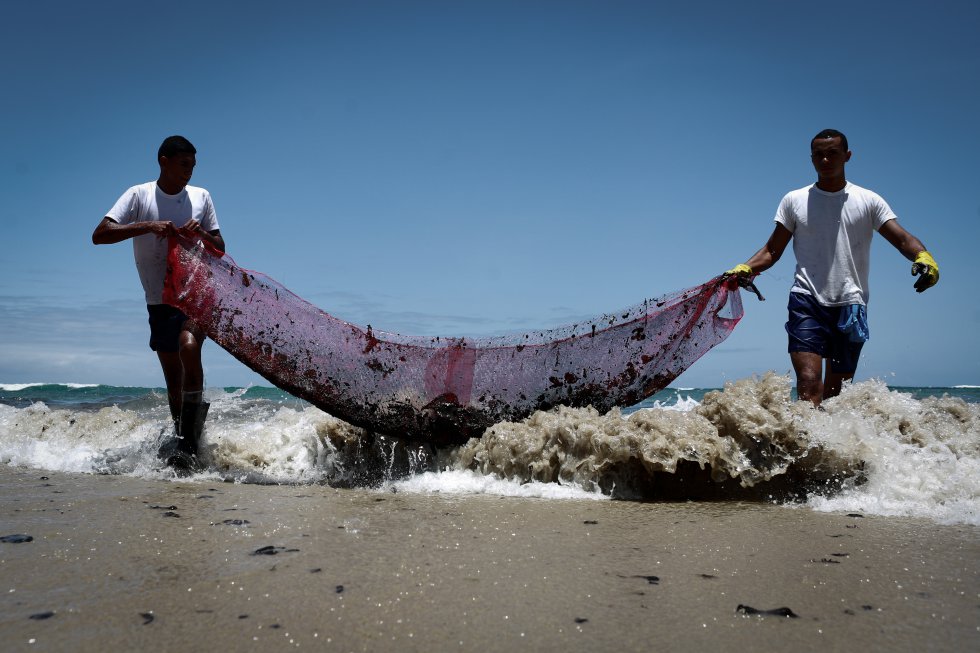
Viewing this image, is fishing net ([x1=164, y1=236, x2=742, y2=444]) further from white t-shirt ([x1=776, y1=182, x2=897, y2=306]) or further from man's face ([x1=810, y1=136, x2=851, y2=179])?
man's face ([x1=810, y1=136, x2=851, y2=179])

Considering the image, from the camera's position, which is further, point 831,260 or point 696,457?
point 831,260

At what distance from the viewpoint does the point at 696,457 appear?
12.2 feet

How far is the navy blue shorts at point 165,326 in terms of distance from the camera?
4715 mm

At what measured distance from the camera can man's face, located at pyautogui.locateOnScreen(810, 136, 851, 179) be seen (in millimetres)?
4277

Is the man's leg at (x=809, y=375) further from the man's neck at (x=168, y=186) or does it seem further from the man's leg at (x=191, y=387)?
the man's neck at (x=168, y=186)

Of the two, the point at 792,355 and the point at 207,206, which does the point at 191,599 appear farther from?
the point at 792,355

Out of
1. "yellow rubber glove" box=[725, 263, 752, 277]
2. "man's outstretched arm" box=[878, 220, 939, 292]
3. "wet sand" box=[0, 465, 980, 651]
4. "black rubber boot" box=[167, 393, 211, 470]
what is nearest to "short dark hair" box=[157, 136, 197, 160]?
"black rubber boot" box=[167, 393, 211, 470]

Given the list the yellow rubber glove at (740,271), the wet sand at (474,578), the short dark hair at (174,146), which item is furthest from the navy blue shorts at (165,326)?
the yellow rubber glove at (740,271)

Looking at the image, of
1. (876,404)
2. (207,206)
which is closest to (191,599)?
(207,206)

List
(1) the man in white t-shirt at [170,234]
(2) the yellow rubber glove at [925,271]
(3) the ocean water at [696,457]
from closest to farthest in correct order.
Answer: (3) the ocean water at [696,457] < (2) the yellow rubber glove at [925,271] < (1) the man in white t-shirt at [170,234]

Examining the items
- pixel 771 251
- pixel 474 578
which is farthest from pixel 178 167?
pixel 771 251

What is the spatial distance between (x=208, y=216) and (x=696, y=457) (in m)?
3.48

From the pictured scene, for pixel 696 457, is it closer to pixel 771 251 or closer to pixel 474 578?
pixel 771 251

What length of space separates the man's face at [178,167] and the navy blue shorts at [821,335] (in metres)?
3.95
